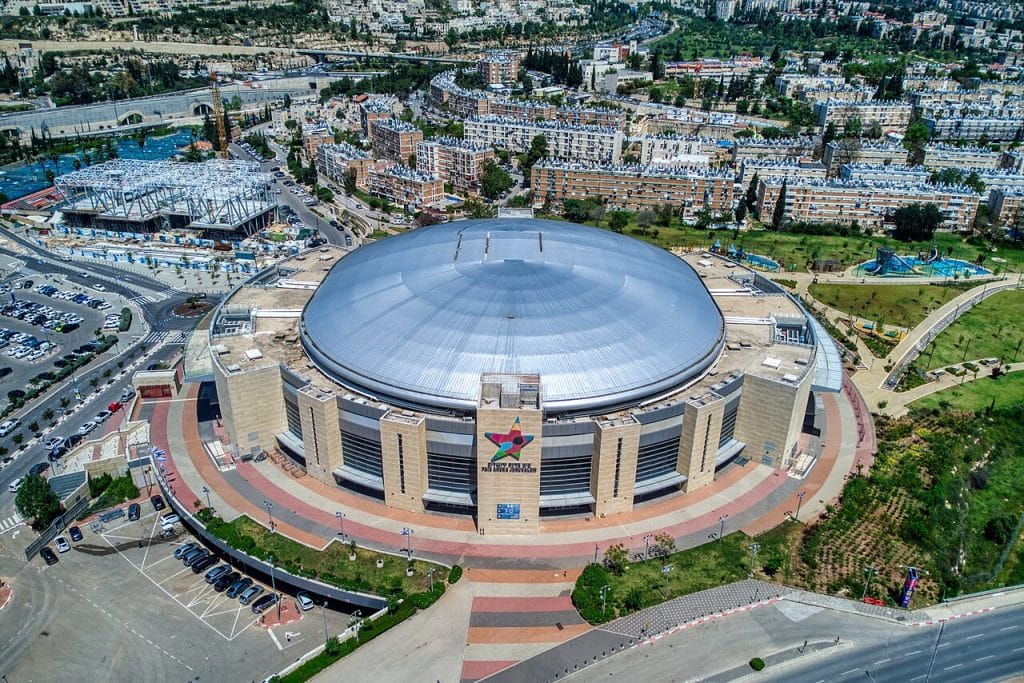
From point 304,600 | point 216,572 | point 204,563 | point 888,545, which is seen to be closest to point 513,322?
point 304,600

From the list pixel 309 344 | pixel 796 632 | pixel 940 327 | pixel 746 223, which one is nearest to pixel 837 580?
pixel 796 632

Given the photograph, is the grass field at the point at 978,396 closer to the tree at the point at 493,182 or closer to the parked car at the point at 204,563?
the parked car at the point at 204,563

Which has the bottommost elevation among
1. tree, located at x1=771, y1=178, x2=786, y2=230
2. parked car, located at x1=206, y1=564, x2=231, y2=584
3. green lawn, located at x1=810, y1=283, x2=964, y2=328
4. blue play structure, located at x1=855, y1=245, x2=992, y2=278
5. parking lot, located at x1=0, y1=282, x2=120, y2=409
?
parking lot, located at x1=0, y1=282, x2=120, y2=409

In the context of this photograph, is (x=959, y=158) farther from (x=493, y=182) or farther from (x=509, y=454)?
(x=509, y=454)

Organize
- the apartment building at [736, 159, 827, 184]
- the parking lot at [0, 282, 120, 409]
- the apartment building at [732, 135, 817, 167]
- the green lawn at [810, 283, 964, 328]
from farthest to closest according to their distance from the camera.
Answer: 1. the apartment building at [732, 135, 817, 167]
2. the apartment building at [736, 159, 827, 184]
3. the green lawn at [810, 283, 964, 328]
4. the parking lot at [0, 282, 120, 409]

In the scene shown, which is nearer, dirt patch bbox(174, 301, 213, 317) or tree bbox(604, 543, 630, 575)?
tree bbox(604, 543, 630, 575)

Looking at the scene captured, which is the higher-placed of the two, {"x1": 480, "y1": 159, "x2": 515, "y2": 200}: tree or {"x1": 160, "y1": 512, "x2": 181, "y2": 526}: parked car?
{"x1": 480, "y1": 159, "x2": 515, "y2": 200}: tree

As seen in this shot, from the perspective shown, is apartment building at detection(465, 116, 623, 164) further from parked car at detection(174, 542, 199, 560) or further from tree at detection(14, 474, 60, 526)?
tree at detection(14, 474, 60, 526)

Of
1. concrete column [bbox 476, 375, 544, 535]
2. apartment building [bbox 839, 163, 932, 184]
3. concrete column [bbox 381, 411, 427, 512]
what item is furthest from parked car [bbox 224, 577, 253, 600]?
apartment building [bbox 839, 163, 932, 184]

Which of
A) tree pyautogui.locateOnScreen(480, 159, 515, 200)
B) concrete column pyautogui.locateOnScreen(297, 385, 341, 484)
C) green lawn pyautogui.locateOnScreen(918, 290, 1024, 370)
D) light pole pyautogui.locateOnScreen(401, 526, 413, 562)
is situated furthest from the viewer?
tree pyautogui.locateOnScreen(480, 159, 515, 200)
